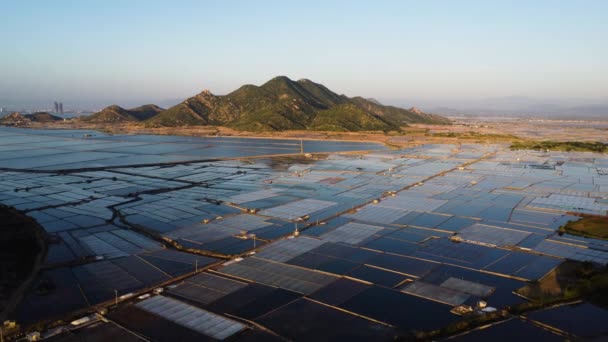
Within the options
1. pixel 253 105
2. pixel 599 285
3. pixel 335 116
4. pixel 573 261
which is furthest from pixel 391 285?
pixel 253 105

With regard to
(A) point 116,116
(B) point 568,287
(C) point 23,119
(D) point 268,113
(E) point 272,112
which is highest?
(E) point 272,112

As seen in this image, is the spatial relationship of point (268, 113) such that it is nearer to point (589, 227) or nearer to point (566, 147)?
point (566, 147)

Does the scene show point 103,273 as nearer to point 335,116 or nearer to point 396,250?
point 396,250

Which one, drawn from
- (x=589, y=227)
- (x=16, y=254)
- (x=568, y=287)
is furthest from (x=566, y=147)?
(x=16, y=254)

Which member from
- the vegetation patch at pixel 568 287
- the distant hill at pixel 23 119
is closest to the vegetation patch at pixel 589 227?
the vegetation patch at pixel 568 287

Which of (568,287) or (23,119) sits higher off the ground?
(23,119)

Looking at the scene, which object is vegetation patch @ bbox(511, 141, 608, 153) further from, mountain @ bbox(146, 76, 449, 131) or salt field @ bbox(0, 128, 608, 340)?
mountain @ bbox(146, 76, 449, 131)
